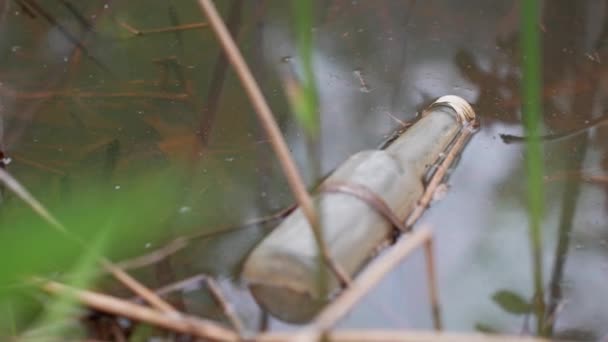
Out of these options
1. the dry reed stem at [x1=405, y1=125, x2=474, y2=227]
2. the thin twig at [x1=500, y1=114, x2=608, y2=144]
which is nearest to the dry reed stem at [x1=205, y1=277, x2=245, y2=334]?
the dry reed stem at [x1=405, y1=125, x2=474, y2=227]

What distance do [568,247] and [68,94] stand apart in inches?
41.4

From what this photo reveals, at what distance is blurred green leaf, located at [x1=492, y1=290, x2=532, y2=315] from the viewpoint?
102 centimetres

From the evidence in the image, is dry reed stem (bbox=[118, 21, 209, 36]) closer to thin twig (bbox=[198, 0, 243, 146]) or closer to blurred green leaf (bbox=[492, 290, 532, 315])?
thin twig (bbox=[198, 0, 243, 146])

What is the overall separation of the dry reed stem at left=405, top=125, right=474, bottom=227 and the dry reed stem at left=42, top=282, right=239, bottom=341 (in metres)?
0.43

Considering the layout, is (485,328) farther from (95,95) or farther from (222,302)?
(95,95)

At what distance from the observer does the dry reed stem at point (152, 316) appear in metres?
0.81

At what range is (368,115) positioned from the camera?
1.43 m

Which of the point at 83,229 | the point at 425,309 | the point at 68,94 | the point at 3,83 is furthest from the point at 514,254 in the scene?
the point at 3,83

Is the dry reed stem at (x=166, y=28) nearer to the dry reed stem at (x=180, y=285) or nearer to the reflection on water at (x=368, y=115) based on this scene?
the reflection on water at (x=368, y=115)

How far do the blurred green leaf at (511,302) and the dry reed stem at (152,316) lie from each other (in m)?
0.43

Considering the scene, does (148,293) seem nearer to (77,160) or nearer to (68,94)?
(77,160)

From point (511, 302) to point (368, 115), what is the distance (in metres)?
0.53

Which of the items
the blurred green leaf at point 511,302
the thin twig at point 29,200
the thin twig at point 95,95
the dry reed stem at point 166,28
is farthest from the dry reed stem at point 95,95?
the blurred green leaf at point 511,302

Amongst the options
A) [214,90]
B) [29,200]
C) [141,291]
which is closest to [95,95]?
[214,90]
